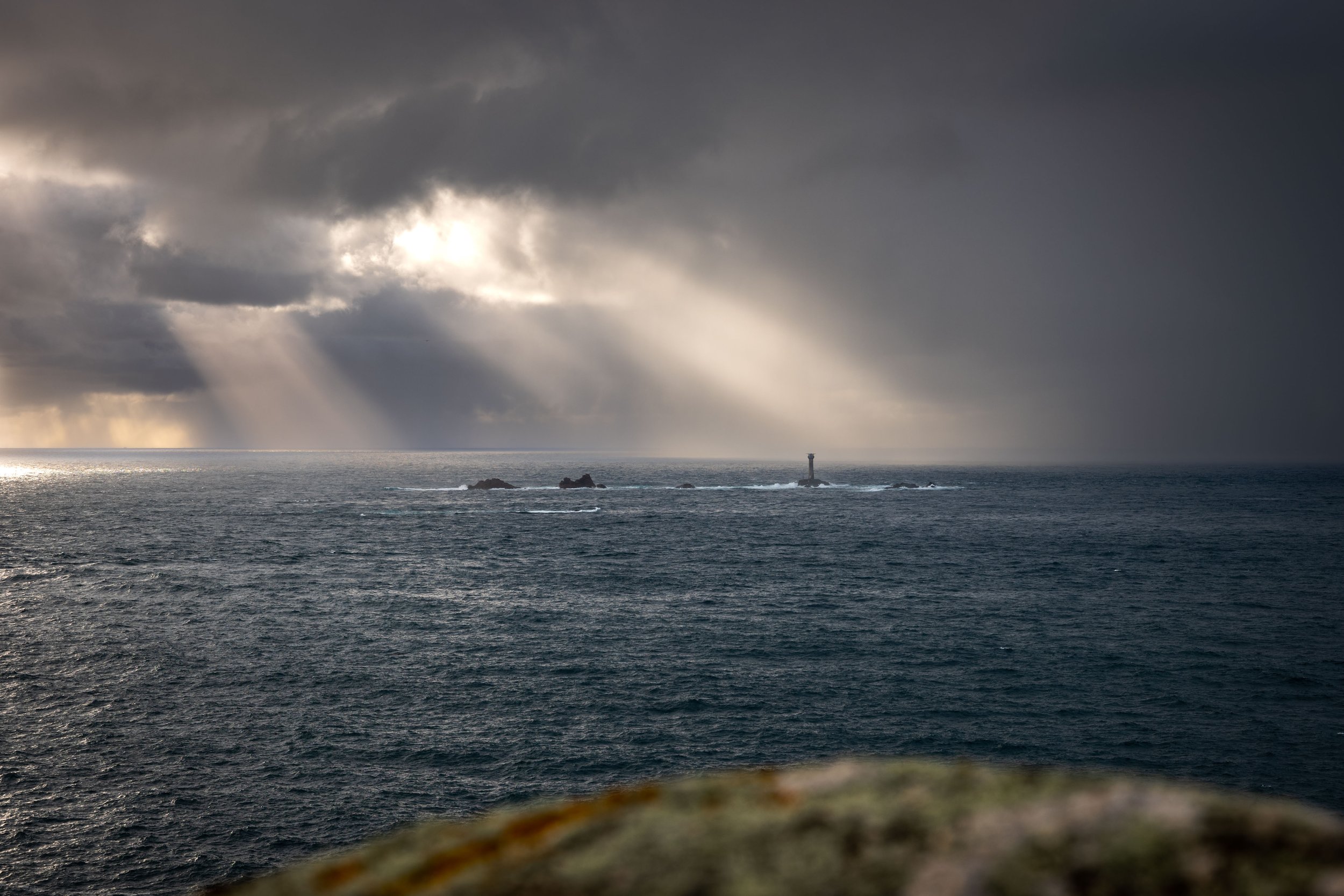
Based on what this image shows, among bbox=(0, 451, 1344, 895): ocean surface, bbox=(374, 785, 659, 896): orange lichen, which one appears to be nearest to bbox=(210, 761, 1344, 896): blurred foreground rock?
bbox=(374, 785, 659, 896): orange lichen

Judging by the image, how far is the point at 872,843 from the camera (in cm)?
294

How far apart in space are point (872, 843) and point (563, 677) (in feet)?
147

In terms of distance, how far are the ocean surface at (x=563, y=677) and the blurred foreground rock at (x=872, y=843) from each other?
30501mm

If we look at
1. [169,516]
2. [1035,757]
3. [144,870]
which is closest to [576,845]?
[144,870]

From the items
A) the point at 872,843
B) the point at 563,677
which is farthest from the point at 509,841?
the point at 563,677

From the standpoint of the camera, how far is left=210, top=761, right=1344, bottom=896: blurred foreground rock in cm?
247

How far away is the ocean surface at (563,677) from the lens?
32156 millimetres

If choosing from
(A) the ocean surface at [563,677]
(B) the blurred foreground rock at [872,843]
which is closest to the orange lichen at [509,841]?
(B) the blurred foreground rock at [872,843]

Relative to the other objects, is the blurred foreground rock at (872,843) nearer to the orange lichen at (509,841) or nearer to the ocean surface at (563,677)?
the orange lichen at (509,841)

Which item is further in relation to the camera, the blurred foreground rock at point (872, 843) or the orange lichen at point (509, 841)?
the orange lichen at point (509, 841)

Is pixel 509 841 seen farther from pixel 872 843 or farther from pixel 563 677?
pixel 563 677

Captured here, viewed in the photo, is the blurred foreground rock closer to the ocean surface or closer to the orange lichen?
the orange lichen

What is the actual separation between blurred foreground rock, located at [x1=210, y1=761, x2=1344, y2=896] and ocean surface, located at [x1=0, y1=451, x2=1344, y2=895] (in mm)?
30501

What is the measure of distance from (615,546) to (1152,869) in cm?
9778
